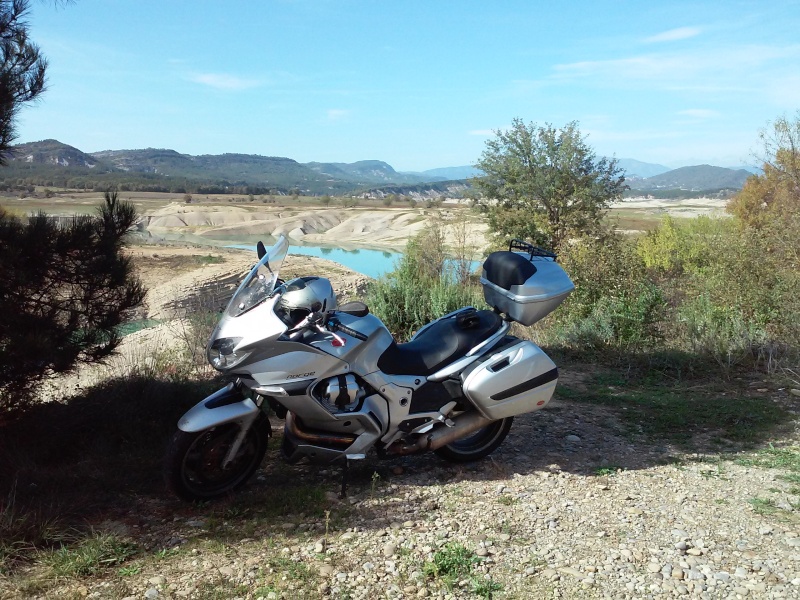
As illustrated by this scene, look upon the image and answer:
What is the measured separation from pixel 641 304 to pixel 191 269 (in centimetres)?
3038

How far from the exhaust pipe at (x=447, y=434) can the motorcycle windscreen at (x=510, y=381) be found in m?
0.10

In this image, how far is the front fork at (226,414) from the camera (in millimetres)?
3953

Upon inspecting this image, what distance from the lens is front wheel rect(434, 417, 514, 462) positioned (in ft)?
16.2

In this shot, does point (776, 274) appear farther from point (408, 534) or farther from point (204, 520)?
point (204, 520)

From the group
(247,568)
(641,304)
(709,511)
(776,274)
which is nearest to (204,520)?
(247,568)

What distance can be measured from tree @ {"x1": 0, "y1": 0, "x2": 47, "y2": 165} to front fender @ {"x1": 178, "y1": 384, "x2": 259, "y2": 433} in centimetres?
248

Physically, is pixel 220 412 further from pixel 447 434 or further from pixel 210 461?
pixel 447 434

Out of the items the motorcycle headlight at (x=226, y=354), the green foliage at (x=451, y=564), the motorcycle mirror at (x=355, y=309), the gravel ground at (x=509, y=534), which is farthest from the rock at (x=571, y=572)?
the motorcycle headlight at (x=226, y=354)

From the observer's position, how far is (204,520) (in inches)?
156

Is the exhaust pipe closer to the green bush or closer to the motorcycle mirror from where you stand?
the motorcycle mirror

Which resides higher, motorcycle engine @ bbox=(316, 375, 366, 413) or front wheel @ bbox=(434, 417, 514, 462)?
motorcycle engine @ bbox=(316, 375, 366, 413)

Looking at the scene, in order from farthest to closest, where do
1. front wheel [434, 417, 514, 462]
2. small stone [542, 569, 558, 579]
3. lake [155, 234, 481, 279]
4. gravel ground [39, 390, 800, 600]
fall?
lake [155, 234, 481, 279] → front wheel [434, 417, 514, 462] → small stone [542, 569, 558, 579] → gravel ground [39, 390, 800, 600]

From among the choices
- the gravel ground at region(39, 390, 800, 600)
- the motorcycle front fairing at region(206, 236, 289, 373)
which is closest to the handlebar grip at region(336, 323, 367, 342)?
the motorcycle front fairing at region(206, 236, 289, 373)

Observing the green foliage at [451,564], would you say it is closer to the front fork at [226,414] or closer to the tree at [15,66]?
the front fork at [226,414]
